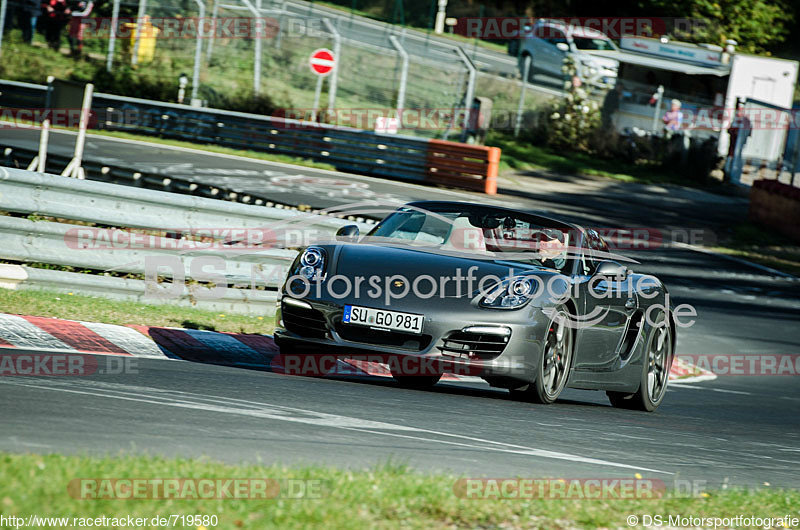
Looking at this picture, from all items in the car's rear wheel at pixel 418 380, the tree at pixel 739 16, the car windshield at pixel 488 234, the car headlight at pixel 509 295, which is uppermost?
the tree at pixel 739 16

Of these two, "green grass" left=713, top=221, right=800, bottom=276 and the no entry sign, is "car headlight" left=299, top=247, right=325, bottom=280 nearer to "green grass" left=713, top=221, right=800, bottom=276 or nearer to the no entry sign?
"green grass" left=713, top=221, right=800, bottom=276

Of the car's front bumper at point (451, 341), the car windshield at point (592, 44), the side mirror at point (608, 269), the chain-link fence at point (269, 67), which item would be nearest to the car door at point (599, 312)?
the side mirror at point (608, 269)

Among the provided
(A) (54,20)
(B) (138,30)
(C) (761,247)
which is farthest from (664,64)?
(A) (54,20)

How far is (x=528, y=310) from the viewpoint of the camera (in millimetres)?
7445

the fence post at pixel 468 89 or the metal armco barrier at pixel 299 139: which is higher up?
the fence post at pixel 468 89

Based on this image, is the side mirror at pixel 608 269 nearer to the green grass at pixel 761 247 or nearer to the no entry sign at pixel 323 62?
the green grass at pixel 761 247

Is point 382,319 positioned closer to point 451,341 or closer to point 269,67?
point 451,341

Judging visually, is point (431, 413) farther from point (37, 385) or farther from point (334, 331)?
point (37, 385)

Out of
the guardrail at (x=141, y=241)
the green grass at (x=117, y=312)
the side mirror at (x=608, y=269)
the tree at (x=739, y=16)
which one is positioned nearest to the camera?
the side mirror at (x=608, y=269)

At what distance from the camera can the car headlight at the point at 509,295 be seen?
24.4ft

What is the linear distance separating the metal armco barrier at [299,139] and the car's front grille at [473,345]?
18795mm

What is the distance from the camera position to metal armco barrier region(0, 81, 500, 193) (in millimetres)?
26531

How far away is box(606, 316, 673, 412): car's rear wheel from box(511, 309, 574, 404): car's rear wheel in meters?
1.41

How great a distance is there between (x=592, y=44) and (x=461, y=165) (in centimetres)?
1443
